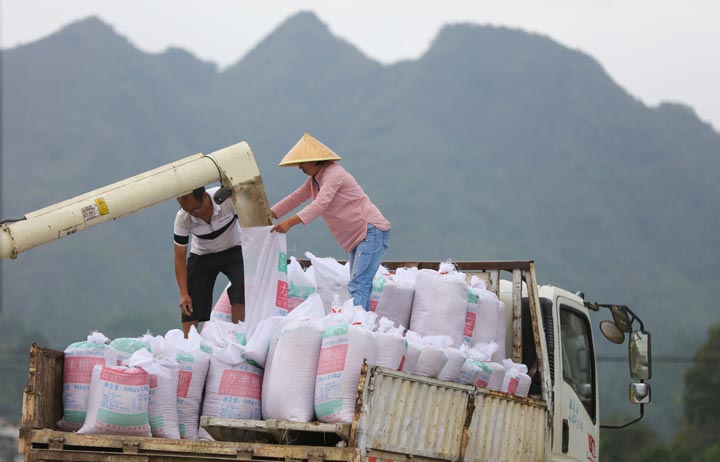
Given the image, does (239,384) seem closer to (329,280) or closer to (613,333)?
(329,280)

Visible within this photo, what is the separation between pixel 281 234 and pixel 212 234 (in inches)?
33.6

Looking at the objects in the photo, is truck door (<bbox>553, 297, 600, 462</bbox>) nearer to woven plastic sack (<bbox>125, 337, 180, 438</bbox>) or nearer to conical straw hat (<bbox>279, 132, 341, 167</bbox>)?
conical straw hat (<bbox>279, 132, 341, 167</bbox>)

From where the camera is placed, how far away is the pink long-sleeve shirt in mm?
6664

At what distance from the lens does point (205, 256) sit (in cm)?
722

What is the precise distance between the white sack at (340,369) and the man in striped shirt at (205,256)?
1792mm

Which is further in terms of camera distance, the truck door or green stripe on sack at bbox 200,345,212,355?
the truck door

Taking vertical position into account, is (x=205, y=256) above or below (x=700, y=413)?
above

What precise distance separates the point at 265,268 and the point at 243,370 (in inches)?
41.9

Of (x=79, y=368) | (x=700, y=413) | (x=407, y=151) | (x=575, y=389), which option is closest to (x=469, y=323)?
(x=575, y=389)

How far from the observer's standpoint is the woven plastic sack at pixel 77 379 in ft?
17.5

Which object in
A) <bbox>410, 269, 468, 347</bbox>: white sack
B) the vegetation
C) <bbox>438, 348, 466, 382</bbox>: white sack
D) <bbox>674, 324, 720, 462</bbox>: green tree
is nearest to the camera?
<bbox>438, 348, 466, 382</bbox>: white sack

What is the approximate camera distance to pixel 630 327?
24.0ft

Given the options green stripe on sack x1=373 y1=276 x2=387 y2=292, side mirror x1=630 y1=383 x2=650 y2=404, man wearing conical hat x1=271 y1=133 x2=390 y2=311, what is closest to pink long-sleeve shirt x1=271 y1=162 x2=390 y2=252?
man wearing conical hat x1=271 y1=133 x2=390 y2=311

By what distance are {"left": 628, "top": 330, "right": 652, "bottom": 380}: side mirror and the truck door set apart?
334 mm
